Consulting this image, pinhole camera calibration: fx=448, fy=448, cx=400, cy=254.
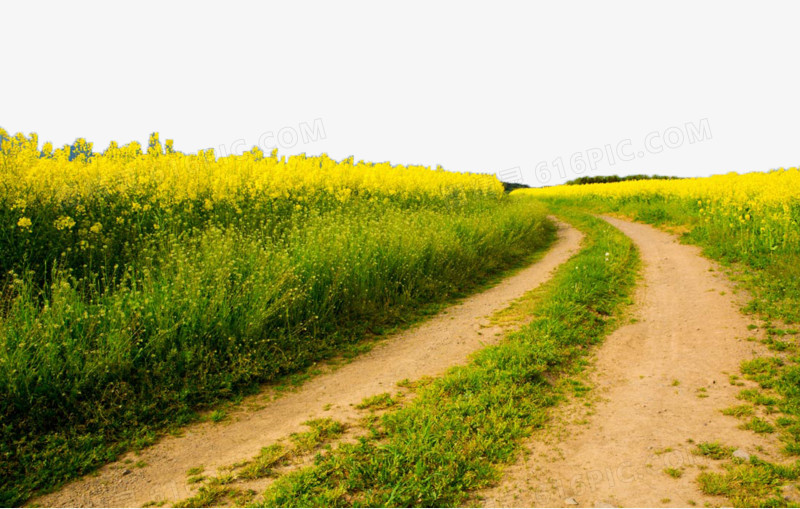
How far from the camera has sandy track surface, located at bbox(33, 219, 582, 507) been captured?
317 cm

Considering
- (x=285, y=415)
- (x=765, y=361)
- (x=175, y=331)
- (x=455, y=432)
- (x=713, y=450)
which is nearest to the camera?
(x=713, y=450)

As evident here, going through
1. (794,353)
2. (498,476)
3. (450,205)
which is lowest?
(794,353)

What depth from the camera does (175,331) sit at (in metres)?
4.59

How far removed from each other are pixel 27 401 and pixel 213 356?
1.47m

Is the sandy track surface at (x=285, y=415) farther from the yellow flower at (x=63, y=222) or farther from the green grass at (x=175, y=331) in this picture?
the yellow flower at (x=63, y=222)

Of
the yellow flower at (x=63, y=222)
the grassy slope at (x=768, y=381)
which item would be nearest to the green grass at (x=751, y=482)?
the grassy slope at (x=768, y=381)

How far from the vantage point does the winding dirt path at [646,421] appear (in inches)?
117

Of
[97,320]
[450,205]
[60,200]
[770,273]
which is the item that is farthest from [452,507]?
[450,205]

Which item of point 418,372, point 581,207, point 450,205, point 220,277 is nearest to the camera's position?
point 418,372

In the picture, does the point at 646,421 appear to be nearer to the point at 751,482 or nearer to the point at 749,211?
the point at 751,482

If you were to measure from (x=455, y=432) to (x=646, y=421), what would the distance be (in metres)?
1.70

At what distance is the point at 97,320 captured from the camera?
4.40 metres

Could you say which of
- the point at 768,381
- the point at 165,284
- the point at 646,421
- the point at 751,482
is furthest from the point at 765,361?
the point at 165,284

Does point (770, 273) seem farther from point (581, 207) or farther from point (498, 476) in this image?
point (581, 207)
